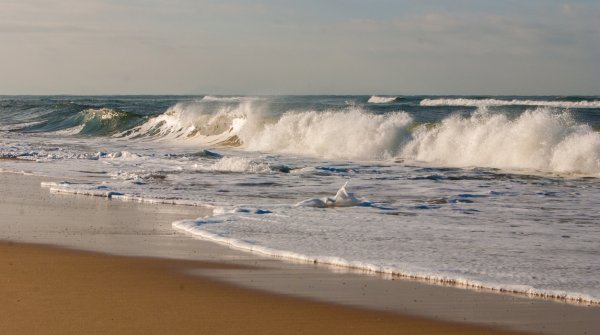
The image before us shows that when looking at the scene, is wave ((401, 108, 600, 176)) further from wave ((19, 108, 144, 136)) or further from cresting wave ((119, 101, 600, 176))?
wave ((19, 108, 144, 136))

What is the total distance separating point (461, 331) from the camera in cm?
629

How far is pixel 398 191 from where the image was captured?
15.9 metres

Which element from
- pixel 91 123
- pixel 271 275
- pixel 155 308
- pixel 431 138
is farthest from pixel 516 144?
pixel 91 123

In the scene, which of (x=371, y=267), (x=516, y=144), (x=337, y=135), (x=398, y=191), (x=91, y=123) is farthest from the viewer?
(x=91, y=123)

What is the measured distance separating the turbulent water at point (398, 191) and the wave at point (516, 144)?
0.04 m

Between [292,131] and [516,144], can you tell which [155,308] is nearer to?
[516,144]

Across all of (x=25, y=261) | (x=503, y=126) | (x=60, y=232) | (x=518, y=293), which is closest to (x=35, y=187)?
(x=60, y=232)

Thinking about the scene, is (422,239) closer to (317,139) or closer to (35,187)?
(35,187)

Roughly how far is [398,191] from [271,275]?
7841 millimetres

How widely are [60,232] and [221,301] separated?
175 inches

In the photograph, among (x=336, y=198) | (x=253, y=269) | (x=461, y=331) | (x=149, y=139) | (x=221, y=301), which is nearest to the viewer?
(x=461, y=331)

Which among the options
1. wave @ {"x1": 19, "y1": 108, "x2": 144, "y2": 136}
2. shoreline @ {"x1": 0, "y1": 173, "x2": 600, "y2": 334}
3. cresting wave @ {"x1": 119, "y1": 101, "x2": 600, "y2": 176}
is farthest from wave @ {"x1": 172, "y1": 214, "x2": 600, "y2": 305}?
wave @ {"x1": 19, "y1": 108, "x2": 144, "y2": 136}

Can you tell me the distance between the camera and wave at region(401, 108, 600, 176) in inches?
870

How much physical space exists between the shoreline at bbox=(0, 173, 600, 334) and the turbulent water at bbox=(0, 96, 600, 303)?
14.5 inches
